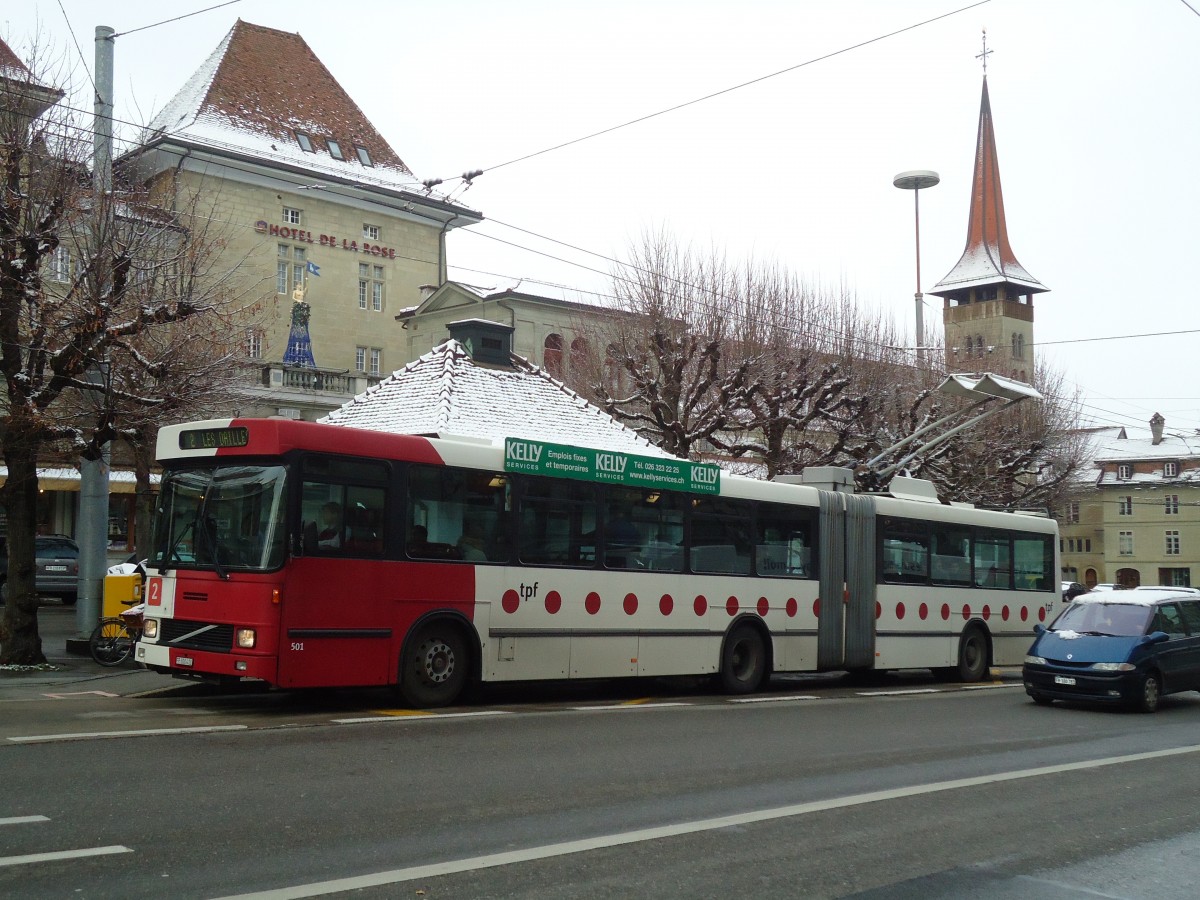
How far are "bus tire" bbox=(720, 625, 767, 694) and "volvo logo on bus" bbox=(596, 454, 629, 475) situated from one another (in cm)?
309

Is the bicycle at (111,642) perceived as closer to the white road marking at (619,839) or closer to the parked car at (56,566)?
the white road marking at (619,839)

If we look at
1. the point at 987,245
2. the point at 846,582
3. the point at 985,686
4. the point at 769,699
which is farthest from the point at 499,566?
the point at 987,245

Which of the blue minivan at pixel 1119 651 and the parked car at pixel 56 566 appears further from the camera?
the parked car at pixel 56 566

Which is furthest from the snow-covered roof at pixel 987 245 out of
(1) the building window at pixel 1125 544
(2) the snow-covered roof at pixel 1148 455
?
(1) the building window at pixel 1125 544

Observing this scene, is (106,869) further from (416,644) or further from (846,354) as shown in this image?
(846,354)

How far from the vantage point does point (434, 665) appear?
13.8 meters

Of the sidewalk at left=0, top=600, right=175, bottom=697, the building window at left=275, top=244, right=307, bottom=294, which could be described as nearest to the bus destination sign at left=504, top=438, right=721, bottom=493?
the sidewalk at left=0, top=600, right=175, bottom=697

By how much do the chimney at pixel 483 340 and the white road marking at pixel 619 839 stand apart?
737 inches

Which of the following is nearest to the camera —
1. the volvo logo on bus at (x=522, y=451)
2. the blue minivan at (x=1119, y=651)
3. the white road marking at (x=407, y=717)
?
the white road marking at (x=407, y=717)

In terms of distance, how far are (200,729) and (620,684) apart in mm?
8600

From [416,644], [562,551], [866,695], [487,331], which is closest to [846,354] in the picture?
[487,331]

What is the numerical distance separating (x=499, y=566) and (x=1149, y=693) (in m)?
8.93

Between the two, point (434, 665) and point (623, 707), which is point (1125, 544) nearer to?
point (623, 707)

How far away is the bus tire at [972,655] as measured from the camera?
71.6 feet
